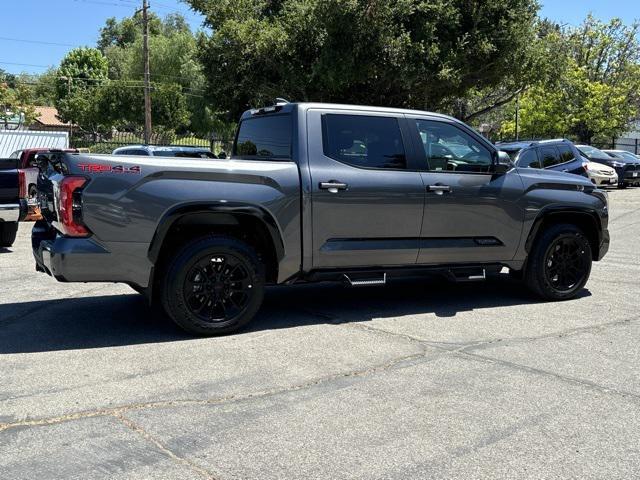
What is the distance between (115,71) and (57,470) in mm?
80698

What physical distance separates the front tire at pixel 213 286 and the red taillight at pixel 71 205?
0.79m

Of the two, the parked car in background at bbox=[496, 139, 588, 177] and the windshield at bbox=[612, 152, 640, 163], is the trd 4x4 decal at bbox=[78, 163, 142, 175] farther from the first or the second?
the windshield at bbox=[612, 152, 640, 163]

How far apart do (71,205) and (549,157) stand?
43.8 ft

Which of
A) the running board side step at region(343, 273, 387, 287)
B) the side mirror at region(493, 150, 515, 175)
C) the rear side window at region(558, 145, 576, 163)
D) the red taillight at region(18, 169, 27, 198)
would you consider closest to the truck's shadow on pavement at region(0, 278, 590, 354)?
the running board side step at region(343, 273, 387, 287)

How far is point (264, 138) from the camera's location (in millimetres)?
6621

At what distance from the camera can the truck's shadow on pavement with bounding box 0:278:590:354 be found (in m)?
5.73

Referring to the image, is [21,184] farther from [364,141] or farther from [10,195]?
[364,141]

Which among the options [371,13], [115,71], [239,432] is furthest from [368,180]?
[115,71]

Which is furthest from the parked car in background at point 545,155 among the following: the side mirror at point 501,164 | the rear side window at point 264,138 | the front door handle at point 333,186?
the front door handle at point 333,186

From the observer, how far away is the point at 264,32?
72.0 ft

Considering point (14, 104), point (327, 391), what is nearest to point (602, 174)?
point (327, 391)

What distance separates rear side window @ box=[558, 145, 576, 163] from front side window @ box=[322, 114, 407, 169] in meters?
11.6

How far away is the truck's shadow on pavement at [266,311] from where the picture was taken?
573 centimetres

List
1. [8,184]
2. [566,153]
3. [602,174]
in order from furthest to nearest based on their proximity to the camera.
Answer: [602,174] → [566,153] → [8,184]
